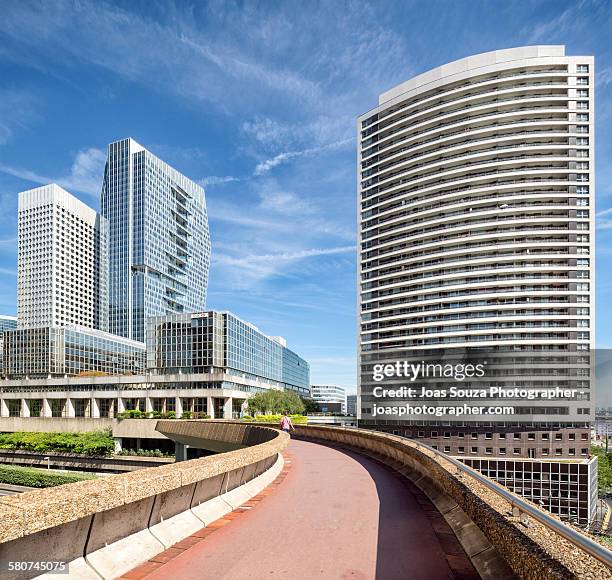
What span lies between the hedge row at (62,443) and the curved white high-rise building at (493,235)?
4992 centimetres

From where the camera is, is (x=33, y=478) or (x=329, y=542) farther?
(x=33, y=478)

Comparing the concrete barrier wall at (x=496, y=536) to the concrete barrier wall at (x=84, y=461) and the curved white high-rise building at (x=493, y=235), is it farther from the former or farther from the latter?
the curved white high-rise building at (x=493, y=235)

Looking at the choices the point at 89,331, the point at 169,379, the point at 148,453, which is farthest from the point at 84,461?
the point at 89,331

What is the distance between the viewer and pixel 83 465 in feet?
218

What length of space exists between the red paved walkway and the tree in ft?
258

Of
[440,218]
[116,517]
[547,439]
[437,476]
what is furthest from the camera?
[440,218]

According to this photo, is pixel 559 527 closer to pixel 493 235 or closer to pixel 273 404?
pixel 273 404

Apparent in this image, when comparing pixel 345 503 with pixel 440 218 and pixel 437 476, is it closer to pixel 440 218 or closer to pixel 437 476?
pixel 437 476

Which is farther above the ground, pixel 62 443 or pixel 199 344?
pixel 199 344

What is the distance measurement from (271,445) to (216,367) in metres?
91.8

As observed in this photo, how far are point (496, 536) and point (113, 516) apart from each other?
4614mm

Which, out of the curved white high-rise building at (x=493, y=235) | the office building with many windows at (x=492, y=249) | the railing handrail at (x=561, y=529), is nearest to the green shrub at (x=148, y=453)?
the office building with many windows at (x=492, y=249)

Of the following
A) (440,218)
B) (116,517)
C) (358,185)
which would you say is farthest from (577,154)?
(116,517)

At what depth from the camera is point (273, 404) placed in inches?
3551
